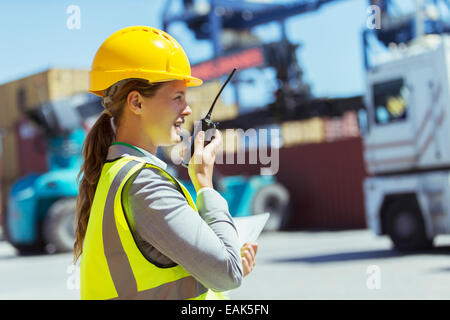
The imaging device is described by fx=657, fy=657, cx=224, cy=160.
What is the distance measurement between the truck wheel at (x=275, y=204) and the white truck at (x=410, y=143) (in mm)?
6871

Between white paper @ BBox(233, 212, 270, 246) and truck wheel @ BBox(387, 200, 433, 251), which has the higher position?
white paper @ BBox(233, 212, 270, 246)

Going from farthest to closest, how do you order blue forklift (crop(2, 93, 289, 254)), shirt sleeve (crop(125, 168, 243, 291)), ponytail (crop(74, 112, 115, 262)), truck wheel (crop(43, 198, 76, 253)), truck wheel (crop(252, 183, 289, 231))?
1. truck wheel (crop(252, 183, 289, 231))
2. blue forklift (crop(2, 93, 289, 254))
3. truck wheel (crop(43, 198, 76, 253))
4. ponytail (crop(74, 112, 115, 262))
5. shirt sleeve (crop(125, 168, 243, 291))

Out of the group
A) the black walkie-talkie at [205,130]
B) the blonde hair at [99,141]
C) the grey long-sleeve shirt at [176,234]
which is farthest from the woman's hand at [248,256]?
the blonde hair at [99,141]

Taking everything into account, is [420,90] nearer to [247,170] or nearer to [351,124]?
[247,170]

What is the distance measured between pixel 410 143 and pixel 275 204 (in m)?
7.90

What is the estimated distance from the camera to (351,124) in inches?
1216

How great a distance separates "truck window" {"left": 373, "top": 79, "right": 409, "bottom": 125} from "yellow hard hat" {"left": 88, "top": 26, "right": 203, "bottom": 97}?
334 inches

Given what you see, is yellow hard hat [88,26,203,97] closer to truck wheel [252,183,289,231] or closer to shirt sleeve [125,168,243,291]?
shirt sleeve [125,168,243,291]

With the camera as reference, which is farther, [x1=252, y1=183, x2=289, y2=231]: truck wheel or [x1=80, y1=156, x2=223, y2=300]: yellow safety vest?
[x1=252, y1=183, x2=289, y2=231]: truck wheel

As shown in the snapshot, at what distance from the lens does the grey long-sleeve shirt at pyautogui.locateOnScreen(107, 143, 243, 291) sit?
1.46m

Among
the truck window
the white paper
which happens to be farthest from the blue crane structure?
the white paper
